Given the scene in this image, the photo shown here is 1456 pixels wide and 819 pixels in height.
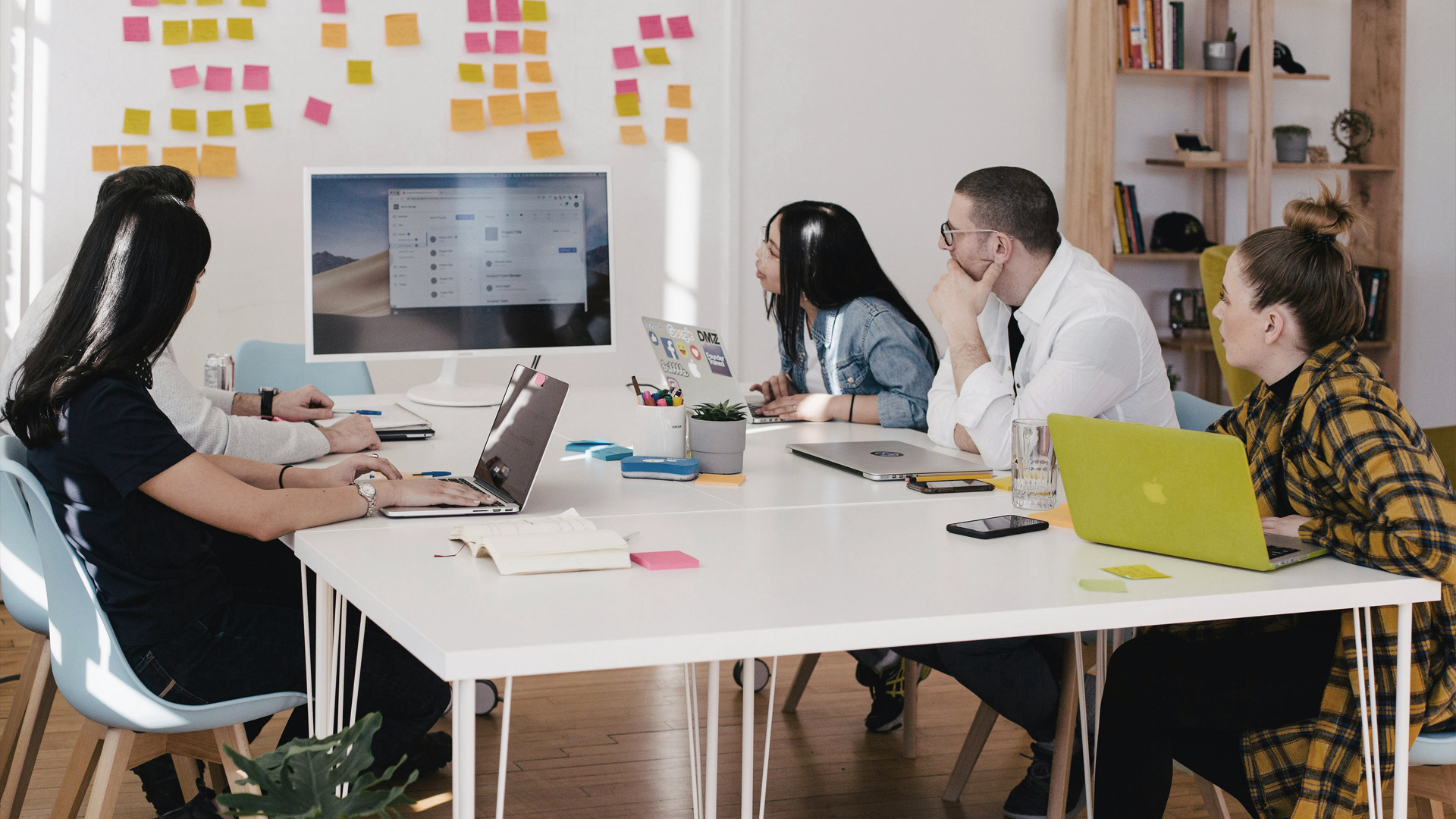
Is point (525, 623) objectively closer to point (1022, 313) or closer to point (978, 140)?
point (1022, 313)

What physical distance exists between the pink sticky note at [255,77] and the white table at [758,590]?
2514mm

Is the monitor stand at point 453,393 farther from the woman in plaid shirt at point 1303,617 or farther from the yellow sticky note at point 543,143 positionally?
the woman in plaid shirt at point 1303,617

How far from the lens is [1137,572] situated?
56.8 inches

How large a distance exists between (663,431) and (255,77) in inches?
94.6

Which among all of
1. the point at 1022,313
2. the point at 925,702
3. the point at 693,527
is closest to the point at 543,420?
the point at 693,527

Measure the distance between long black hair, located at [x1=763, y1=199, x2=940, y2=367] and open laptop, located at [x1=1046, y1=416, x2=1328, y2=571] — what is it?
139 centimetres

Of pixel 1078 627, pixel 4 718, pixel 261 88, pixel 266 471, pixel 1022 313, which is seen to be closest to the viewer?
pixel 1078 627

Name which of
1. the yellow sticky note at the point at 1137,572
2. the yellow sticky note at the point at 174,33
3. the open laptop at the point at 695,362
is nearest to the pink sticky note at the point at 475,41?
the yellow sticky note at the point at 174,33

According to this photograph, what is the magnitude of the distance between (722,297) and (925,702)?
5.87 feet

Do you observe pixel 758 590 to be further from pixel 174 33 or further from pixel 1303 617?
pixel 174 33

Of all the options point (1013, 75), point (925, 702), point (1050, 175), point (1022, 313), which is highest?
point (1013, 75)

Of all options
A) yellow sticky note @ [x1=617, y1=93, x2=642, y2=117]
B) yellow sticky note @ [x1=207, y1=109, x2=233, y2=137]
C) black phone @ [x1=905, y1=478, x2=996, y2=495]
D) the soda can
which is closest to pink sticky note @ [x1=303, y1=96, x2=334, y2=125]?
yellow sticky note @ [x1=207, y1=109, x2=233, y2=137]

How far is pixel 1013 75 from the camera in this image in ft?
15.3

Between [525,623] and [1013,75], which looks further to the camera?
[1013,75]
